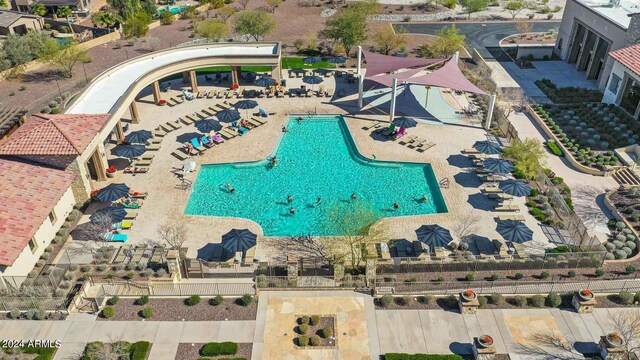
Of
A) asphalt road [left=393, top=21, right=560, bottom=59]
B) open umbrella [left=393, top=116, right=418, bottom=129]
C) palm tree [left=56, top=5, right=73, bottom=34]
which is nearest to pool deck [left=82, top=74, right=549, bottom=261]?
open umbrella [left=393, top=116, right=418, bottom=129]

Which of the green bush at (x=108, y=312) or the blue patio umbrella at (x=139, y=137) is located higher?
the blue patio umbrella at (x=139, y=137)

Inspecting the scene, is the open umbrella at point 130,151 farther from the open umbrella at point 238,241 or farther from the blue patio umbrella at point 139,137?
the open umbrella at point 238,241

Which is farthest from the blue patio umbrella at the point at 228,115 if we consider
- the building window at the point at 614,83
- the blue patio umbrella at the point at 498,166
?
the building window at the point at 614,83

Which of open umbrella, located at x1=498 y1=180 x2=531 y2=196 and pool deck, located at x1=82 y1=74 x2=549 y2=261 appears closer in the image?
pool deck, located at x1=82 y1=74 x2=549 y2=261

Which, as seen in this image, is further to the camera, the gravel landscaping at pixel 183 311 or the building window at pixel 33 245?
the building window at pixel 33 245

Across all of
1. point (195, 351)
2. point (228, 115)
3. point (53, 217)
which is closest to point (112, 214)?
point (53, 217)

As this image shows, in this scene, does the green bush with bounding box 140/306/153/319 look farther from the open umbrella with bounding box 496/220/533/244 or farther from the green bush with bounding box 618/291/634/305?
the green bush with bounding box 618/291/634/305

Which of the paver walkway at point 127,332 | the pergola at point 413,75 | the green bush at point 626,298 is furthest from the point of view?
the pergola at point 413,75

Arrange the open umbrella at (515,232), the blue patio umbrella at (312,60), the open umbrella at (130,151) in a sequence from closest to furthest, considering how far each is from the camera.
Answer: the open umbrella at (515,232) < the open umbrella at (130,151) < the blue patio umbrella at (312,60)

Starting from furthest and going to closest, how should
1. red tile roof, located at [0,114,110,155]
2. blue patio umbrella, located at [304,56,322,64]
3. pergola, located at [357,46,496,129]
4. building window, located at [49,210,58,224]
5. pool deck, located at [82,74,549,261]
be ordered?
blue patio umbrella, located at [304,56,322,64] < pergola, located at [357,46,496,129] < red tile roof, located at [0,114,110,155] < pool deck, located at [82,74,549,261] < building window, located at [49,210,58,224]
